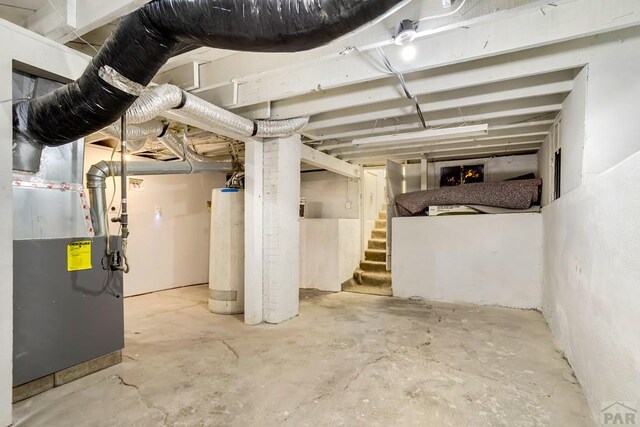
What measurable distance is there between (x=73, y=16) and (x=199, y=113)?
98 centimetres

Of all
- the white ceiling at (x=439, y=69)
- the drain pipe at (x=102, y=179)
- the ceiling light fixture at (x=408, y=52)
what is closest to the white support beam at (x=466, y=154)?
the white ceiling at (x=439, y=69)

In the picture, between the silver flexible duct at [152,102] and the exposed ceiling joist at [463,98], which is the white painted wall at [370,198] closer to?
the exposed ceiling joist at [463,98]

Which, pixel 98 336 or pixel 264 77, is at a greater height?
pixel 264 77

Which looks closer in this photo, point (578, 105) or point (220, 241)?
point (578, 105)

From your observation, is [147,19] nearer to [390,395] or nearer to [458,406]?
[390,395]

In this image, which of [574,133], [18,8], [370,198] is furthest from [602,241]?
[370,198]

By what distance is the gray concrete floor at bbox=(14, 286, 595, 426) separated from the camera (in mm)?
1865

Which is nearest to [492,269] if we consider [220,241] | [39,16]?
[220,241]

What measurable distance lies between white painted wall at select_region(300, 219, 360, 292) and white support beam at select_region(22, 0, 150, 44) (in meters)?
4.09

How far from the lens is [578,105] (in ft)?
8.36

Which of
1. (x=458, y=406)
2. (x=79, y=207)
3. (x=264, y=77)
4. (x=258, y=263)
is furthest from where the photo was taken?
(x=258, y=263)

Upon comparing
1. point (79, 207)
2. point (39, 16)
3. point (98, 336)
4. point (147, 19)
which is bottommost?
point (98, 336)

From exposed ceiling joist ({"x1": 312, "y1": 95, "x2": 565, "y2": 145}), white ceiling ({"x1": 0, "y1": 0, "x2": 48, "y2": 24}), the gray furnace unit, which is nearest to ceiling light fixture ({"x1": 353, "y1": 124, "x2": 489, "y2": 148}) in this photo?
exposed ceiling joist ({"x1": 312, "y1": 95, "x2": 565, "y2": 145})

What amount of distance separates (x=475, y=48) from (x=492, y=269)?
3.35 meters
